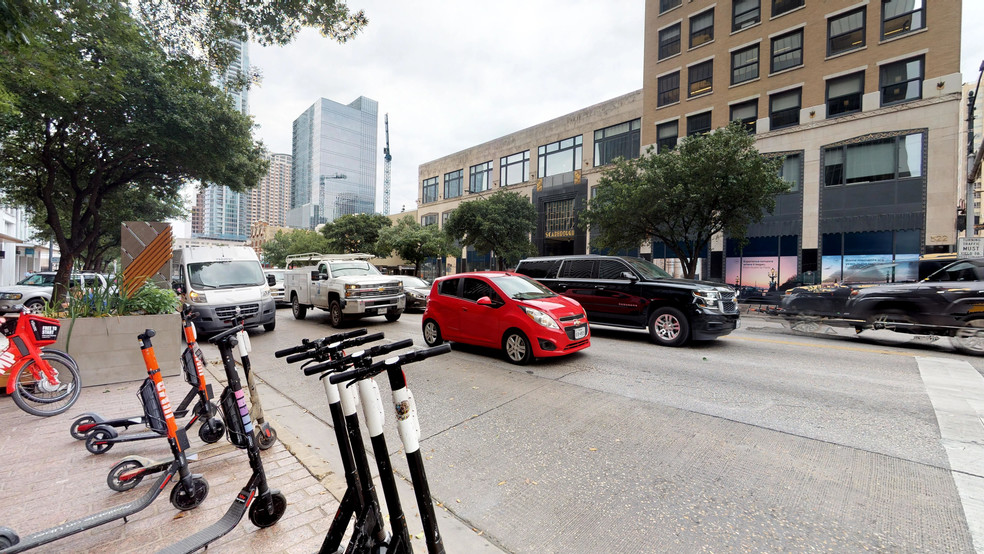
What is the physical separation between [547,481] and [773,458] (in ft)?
6.74

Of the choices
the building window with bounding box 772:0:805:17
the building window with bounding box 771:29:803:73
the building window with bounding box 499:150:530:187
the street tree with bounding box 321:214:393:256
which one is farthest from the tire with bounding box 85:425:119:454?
the street tree with bounding box 321:214:393:256

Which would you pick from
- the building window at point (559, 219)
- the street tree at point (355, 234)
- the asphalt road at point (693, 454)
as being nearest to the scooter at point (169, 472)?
the asphalt road at point (693, 454)

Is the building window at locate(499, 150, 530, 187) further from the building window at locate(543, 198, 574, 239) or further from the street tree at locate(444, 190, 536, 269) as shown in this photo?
the street tree at locate(444, 190, 536, 269)

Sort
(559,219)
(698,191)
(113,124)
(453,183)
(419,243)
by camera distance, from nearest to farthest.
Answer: (113,124) → (698,191) → (419,243) → (559,219) → (453,183)

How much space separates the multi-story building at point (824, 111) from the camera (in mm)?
18281

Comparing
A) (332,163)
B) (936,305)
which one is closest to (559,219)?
(936,305)

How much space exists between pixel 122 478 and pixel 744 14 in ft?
103

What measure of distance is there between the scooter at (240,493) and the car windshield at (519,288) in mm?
4996

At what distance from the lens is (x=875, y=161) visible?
19562mm

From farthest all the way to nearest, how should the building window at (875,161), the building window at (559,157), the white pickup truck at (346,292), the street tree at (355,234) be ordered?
the street tree at (355,234) → the building window at (559,157) → the building window at (875,161) → the white pickup truck at (346,292)

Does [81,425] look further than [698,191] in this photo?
No

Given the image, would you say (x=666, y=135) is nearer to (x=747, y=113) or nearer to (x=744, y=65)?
(x=747, y=113)

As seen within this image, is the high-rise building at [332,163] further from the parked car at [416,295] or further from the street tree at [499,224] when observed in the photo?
the parked car at [416,295]

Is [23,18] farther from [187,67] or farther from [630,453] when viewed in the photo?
[630,453]
